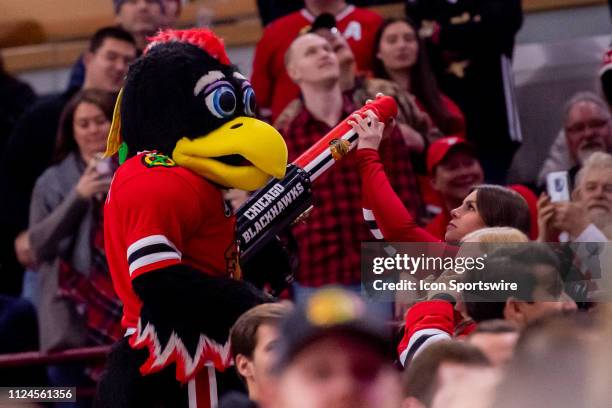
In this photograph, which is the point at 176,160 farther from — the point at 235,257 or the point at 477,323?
the point at 477,323

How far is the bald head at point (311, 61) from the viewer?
4.41 m

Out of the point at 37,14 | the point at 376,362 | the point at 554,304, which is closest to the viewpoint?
the point at 376,362

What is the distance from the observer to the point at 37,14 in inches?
249

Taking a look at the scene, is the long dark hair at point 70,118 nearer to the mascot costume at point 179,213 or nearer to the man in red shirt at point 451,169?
the man in red shirt at point 451,169

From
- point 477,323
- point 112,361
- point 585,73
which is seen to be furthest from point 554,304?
point 585,73

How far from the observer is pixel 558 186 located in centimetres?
397

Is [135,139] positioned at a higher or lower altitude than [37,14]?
lower

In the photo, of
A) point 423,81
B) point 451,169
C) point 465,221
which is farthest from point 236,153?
point 423,81

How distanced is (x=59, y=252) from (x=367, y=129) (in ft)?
4.68

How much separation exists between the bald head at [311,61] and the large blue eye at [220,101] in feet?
4.15

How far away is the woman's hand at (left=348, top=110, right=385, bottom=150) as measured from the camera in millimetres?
3318

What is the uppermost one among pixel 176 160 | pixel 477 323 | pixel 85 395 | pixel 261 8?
pixel 261 8

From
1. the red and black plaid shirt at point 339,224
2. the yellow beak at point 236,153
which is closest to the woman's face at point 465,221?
the yellow beak at point 236,153

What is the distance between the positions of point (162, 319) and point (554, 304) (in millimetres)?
835
